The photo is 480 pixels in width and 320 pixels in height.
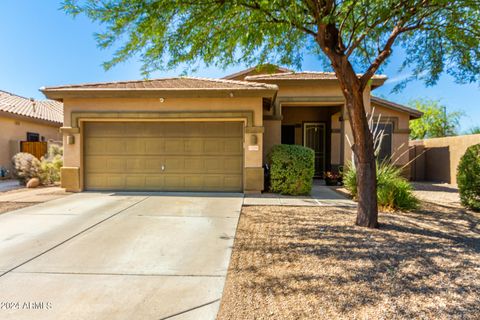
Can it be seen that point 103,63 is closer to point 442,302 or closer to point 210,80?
point 210,80

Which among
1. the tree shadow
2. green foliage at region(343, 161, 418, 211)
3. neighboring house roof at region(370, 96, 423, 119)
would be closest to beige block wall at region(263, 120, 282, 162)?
green foliage at region(343, 161, 418, 211)

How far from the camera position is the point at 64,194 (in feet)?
28.4

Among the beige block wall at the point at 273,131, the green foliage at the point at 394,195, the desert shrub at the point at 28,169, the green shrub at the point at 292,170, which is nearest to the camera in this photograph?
the green foliage at the point at 394,195

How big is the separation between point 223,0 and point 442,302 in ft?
17.0

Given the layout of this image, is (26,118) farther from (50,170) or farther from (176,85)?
(176,85)

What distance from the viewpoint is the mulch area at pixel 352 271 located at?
2.61 meters

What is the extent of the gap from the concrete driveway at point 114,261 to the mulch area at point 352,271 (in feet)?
1.29

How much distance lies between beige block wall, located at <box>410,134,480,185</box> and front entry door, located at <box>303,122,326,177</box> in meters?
5.66

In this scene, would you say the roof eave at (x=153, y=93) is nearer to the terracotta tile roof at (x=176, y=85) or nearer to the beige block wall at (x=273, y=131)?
the terracotta tile roof at (x=176, y=85)

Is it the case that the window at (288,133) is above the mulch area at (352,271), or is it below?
above

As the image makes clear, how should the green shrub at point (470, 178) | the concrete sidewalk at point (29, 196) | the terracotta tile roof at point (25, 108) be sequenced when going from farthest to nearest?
the terracotta tile roof at point (25, 108)
the concrete sidewalk at point (29, 196)
the green shrub at point (470, 178)

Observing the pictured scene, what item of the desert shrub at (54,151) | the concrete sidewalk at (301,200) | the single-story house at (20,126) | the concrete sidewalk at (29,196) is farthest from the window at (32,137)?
the concrete sidewalk at (301,200)

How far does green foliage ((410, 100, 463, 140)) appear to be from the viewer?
2467 cm

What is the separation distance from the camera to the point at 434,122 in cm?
2509
